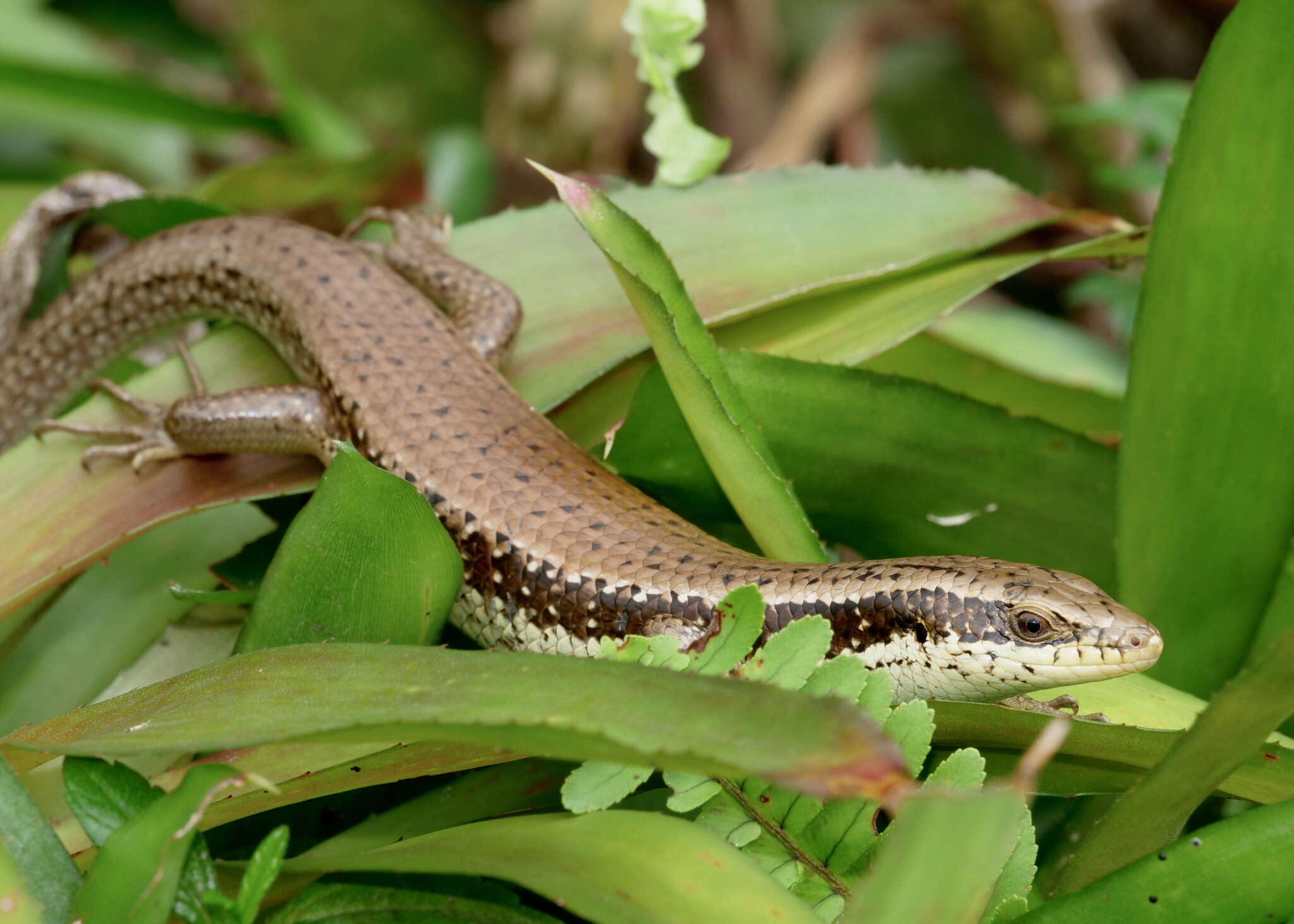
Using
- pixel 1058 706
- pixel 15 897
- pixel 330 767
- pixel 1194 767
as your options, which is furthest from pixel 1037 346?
pixel 15 897

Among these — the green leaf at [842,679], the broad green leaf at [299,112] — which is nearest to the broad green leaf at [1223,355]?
the green leaf at [842,679]

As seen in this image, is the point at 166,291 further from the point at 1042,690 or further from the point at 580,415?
the point at 1042,690

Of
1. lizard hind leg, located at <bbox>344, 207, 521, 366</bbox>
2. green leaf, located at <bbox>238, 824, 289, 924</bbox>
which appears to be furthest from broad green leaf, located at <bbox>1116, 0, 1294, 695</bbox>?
green leaf, located at <bbox>238, 824, 289, 924</bbox>

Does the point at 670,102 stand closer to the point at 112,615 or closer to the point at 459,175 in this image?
the point at 459,175

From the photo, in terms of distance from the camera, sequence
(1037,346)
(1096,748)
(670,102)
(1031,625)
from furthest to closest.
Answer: (1037,346), (670,102), (1031,625), (1096,748)

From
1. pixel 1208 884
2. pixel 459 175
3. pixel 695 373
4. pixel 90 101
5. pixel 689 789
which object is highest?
pixel 90 101

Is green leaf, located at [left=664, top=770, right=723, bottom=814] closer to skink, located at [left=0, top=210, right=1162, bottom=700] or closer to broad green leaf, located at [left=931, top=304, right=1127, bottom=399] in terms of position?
skink, located at [left=0, top=210, right=1162, bottom=700]

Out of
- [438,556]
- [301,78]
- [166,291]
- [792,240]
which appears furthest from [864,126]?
[438,556]
